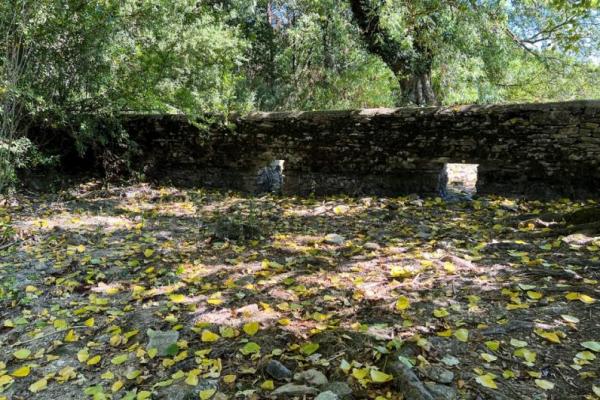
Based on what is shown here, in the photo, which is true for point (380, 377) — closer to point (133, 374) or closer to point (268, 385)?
point (268, 385)

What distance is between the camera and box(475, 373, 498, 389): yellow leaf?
7.46 ft

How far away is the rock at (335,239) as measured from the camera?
16.1ft

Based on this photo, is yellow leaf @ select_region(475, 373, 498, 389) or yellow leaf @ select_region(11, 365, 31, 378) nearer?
yellow leaf @ select_region(475, 373, 498, 389)

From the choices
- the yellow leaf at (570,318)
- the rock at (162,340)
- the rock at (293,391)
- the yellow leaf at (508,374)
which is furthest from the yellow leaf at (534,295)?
the rock at (162,340)

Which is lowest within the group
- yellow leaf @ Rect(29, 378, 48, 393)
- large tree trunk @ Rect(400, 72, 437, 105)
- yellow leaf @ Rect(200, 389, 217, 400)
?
yellow leaf @ Rect(29, 378, 48, 393)

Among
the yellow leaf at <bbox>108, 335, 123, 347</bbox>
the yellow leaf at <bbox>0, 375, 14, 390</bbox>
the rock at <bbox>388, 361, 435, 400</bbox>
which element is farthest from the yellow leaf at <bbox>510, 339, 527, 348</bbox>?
the yellow leaf at <bbox>0, 375, 14, 390</bbox>

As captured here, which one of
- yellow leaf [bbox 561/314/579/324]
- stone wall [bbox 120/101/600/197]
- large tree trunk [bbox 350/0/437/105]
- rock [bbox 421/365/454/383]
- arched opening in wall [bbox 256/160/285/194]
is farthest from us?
large tree trunk [bbox 350/0/437/105]

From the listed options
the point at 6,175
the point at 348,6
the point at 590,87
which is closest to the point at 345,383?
the point at 6,175

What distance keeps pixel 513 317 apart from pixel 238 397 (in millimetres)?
1777

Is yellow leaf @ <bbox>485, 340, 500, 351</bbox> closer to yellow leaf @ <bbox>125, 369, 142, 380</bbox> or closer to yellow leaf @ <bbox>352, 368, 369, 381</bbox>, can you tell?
yellow leaf @ <bbox>352, 368, 369, 381</bbox>

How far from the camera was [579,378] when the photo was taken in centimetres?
231

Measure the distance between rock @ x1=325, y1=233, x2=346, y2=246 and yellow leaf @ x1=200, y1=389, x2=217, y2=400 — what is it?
260 centimetres

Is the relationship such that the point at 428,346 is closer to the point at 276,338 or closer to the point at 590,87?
the point at 276,338

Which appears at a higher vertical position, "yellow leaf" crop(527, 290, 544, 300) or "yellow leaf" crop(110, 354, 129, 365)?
"yellow leaf" crop(527, 290, 544, 300)
